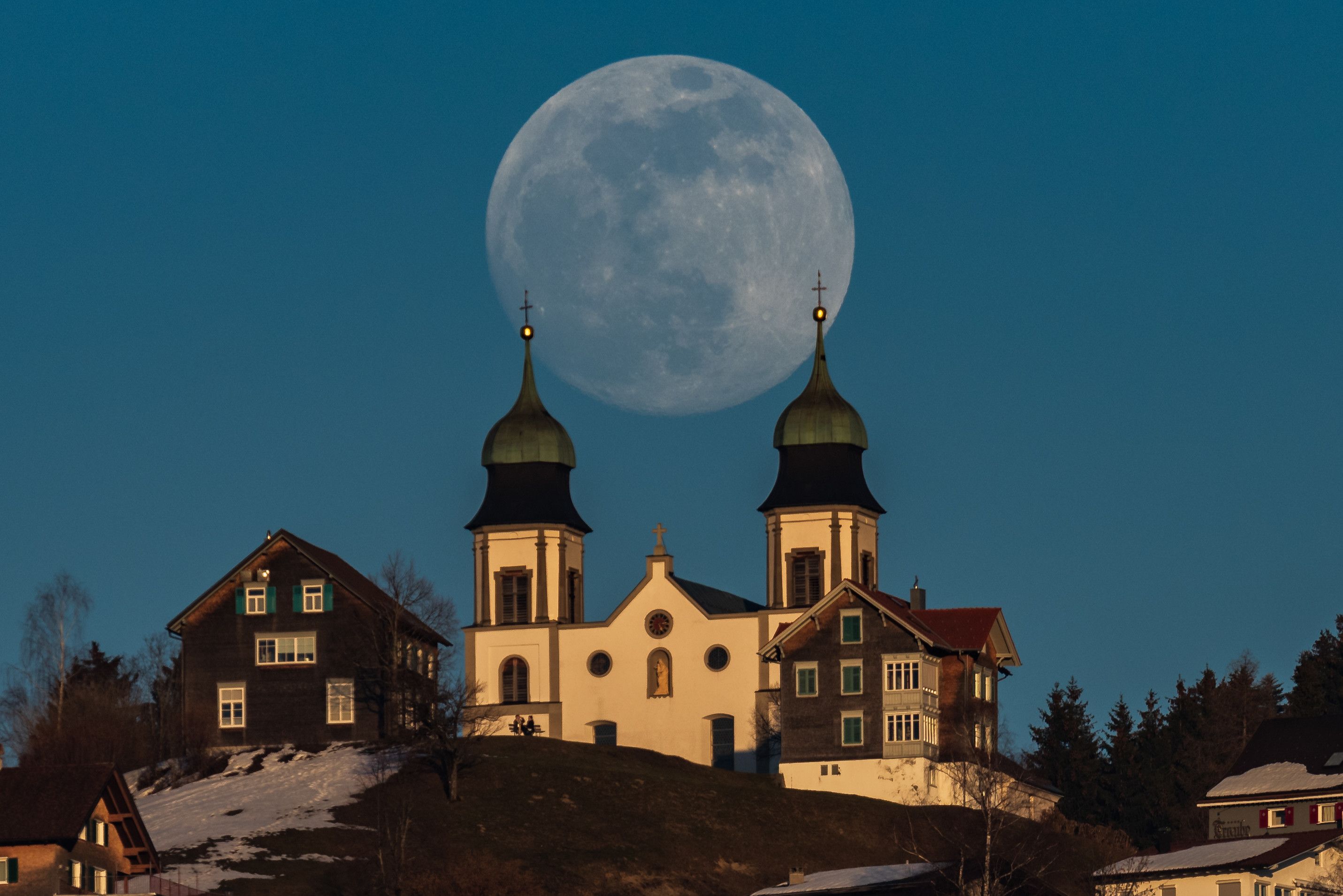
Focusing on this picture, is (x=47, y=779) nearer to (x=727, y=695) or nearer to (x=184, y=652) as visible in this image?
(x=184, y=652)

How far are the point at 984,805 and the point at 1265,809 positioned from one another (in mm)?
21730

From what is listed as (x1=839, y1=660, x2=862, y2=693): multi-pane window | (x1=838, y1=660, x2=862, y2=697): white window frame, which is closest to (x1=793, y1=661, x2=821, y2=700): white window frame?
(x1=838, y1=660, x2=862, y2=697): white window frame

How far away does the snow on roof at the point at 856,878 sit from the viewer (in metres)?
67.1

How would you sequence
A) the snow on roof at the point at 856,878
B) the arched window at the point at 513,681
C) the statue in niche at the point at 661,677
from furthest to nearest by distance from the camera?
the arched window at the point at 513,681
the statue in niche at the point at 661,677
the snow on roof at the point at 856,878

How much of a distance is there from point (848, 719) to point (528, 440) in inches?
943

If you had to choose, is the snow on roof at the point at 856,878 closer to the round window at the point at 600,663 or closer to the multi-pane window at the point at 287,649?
the multi-pane window at the point at 287,649

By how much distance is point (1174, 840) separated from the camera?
8856 centimetres

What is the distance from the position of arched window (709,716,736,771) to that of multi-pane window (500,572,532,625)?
888 cm

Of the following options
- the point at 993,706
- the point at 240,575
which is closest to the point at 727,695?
the point at 993,706

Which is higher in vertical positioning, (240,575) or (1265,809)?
(240,575)

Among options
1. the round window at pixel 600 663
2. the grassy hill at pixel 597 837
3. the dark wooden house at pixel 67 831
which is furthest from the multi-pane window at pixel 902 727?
the dark wooden house at pixel 67 831

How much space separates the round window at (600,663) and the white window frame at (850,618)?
16218mm

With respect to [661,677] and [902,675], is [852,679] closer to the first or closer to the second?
[902,675]

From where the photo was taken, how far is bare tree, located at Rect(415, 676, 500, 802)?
85125 mm
